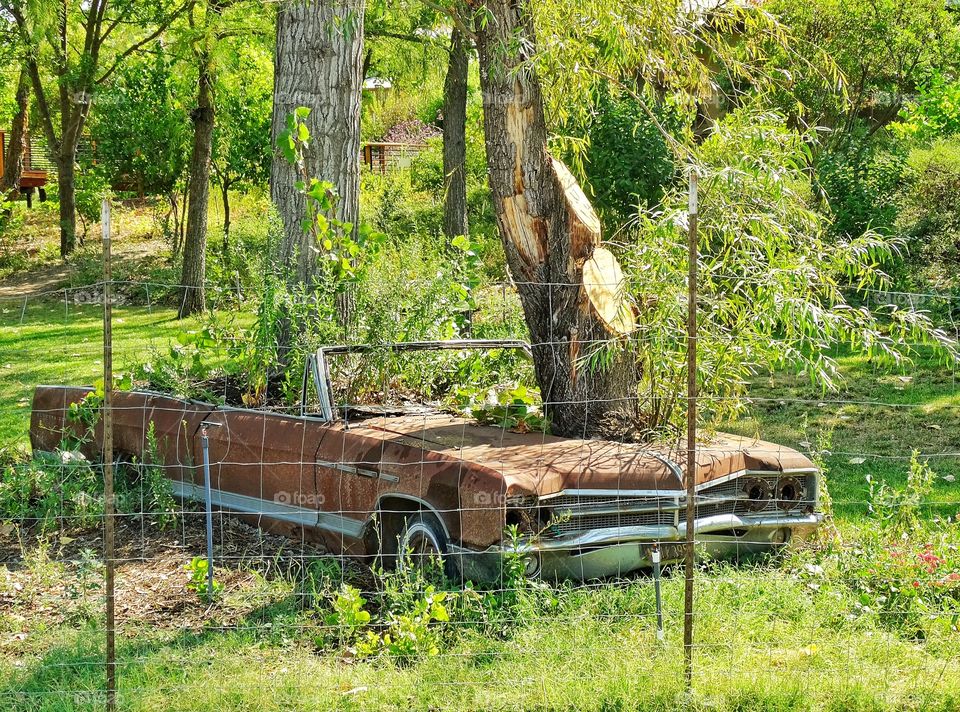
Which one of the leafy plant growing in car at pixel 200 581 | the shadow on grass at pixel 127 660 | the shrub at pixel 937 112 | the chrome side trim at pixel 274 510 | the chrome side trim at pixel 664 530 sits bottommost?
the shadow on grass at pixel 127 660

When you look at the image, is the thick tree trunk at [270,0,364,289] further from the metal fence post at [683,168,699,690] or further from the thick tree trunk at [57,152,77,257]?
the thick tree trunk at [57,152,77,257]

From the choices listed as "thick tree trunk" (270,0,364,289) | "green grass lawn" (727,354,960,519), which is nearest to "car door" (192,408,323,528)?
"thick tree trunk" (270,0,364,289)

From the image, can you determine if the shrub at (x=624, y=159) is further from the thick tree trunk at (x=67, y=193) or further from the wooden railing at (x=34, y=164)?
the wooden railing at (x=34, y=164)

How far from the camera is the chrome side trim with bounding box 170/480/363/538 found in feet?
20.0

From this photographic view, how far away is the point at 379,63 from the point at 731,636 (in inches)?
718

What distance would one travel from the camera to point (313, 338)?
7.50 metres

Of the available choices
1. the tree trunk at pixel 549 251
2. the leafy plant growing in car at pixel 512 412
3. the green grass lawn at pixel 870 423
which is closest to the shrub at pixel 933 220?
the green grass lawn at pixel 870 423

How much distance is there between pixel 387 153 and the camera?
1492 inches

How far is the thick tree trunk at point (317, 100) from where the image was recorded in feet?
31.1

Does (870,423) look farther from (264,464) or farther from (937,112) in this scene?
(937,112)

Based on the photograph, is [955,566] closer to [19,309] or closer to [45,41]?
[19,309]

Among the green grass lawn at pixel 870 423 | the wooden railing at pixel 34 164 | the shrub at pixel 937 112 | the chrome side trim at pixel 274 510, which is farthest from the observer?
the wooden railing at pixel 34 164

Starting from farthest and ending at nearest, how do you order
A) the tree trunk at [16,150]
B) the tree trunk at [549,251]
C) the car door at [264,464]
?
the tree trunk at [16,150] → the tree trunk at [549,251] → the car door at [264,464]

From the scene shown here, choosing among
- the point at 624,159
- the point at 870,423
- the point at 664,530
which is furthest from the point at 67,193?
the point at 664,530
